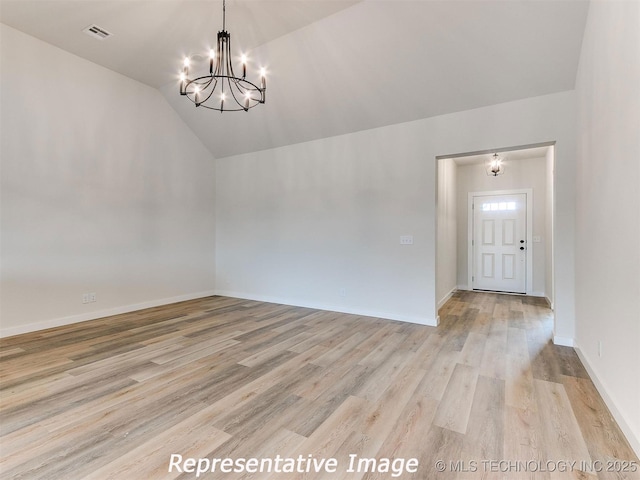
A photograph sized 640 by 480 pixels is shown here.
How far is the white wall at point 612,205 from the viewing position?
165cm

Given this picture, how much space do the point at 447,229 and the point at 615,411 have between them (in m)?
4.17

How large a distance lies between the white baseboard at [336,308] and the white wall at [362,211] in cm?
2

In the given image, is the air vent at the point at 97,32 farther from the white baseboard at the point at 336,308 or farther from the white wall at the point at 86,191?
the white baseboard at the point at 336,308

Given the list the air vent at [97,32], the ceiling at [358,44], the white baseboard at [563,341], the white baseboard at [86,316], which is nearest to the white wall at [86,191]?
the white baseboard at [86,316]

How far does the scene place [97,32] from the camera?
3588mm

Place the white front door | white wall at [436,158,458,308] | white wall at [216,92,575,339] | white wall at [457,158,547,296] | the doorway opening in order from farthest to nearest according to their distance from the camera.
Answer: the white front door < white wall at [457,158,547,296] < the doorway opening < white wall at [436,158,458,308] < white wall at [216,92,575,339]

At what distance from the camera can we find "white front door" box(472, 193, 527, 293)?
632 cm

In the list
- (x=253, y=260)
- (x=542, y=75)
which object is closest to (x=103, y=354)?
(x=253, y=260)

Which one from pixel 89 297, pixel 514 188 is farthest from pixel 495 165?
pixel 89 297

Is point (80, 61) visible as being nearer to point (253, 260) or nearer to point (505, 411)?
point (253, 260)

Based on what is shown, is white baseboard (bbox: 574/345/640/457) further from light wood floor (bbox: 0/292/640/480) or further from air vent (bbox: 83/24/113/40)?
air vent (bbox: 83/24/113/40)

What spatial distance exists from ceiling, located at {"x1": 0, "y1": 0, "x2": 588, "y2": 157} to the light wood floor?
290cm

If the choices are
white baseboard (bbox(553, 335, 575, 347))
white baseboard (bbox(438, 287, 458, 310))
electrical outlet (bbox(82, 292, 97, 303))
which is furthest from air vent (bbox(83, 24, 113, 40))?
white baseboard (bbox(553, 335, 575, 347))

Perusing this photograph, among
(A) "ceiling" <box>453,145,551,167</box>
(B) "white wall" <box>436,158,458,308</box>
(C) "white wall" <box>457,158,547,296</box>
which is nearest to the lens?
(B) "white wall" <box>436,158,458,308</box>
